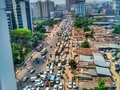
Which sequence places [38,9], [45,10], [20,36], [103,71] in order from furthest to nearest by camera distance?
1. [45,10]
2. [38,9]
3. [20,36]
4. [103,71]

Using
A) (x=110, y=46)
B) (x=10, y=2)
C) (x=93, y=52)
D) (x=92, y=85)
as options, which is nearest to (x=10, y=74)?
(x=92, y=85)

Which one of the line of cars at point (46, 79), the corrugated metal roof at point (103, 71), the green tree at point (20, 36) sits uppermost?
the green tree at point (20, 36)

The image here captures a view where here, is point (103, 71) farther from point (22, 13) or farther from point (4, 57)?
point (22, 13)

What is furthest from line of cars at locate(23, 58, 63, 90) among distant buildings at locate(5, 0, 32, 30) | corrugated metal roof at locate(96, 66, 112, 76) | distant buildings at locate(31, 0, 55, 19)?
distant buildings at locate(31, 0, 55, 19)

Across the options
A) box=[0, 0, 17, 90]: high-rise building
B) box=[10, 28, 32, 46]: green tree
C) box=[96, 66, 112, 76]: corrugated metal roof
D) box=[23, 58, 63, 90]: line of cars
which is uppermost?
box=[0, 0, 17, 90]: high-rise building

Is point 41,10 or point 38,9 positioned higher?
point 38,9

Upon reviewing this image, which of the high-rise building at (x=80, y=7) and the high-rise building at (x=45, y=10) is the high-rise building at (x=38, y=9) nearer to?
the high-rise building at (x=45, y=10)

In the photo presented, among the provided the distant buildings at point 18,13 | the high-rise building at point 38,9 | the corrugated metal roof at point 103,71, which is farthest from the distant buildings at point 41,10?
the corrugated metal roof at point 103,71

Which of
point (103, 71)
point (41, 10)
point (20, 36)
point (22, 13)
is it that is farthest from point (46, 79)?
point (41, 10)

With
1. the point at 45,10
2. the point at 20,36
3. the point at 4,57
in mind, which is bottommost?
the point at 20,36

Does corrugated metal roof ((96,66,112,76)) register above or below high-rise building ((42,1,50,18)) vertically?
below

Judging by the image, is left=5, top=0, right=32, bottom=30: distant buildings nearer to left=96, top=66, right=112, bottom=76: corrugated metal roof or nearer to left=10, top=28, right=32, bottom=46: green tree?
left=10, top=28, right=32, bottom=46: green tree
